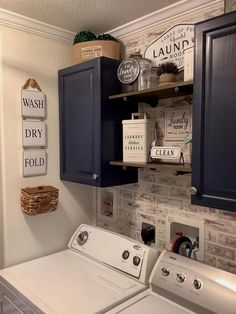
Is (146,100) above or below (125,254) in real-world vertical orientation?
above

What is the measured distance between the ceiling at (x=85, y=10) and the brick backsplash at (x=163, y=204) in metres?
0.14

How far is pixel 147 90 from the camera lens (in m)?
1.44

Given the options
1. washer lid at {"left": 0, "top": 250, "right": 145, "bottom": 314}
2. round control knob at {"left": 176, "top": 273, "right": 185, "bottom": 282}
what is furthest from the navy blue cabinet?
round control knob at {"left": 176, "top": 273, "right": 185, "bottom": 282}

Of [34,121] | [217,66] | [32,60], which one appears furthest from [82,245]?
[217,66]

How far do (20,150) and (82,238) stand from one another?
2.44ft

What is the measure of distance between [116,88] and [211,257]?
1120mm

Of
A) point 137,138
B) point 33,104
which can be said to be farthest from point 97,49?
point 137,138

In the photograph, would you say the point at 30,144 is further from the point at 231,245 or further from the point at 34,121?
the point at 231,245

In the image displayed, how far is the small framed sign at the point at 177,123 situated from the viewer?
157 centimetres

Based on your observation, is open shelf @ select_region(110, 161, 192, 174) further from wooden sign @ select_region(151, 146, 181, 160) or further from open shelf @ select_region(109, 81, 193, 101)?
open shelf @ select_region(109, 81, 193, 101)

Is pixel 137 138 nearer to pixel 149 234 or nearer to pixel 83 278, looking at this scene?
pixel 149 234

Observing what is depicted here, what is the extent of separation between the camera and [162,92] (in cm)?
148

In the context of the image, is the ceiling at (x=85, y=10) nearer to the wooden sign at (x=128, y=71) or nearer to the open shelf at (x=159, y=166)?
the wooden sign at (x=128, y=71)

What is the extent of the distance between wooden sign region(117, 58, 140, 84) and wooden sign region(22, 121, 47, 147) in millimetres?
632
